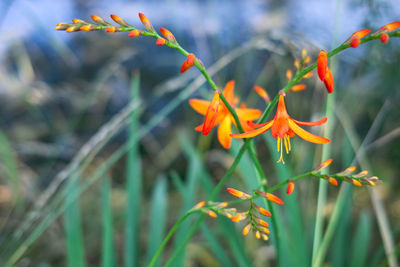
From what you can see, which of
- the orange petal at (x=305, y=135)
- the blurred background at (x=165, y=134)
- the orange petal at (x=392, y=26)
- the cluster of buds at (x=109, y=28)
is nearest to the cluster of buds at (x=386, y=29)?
the orange petal at (x=392, y=26)

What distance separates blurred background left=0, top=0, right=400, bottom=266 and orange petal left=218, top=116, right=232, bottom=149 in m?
0.43

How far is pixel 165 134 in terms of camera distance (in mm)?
2924

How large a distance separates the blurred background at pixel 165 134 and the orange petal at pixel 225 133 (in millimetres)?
434

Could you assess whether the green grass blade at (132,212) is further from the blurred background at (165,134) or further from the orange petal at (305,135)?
the orange petal at (305,135)

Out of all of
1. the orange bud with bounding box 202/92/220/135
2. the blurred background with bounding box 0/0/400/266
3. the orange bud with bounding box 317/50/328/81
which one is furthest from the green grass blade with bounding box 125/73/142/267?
the orange bud with bounding box 317/50/328/81

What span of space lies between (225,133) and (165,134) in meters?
2.27

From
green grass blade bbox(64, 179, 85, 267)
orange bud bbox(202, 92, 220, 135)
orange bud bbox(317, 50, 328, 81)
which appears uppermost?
orange bud bbox(317, 50, 328, 81)

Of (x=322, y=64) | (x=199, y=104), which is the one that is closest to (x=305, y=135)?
(x=322, y=64)

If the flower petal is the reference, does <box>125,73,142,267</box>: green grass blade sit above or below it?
below

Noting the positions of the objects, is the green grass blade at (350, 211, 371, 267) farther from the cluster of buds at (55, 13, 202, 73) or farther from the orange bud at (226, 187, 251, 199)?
the cluster of buds at (55, 13, 202, 73)

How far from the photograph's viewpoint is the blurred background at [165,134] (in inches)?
46.6

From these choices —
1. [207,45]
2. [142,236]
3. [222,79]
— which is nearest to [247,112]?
[142,236]

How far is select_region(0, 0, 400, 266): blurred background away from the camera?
3.88 ft

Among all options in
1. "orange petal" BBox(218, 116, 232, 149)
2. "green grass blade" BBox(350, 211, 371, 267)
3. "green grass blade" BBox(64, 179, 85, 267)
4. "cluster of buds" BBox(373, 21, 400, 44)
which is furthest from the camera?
"green grass blade" BBox(350, 211, 371, 267)
